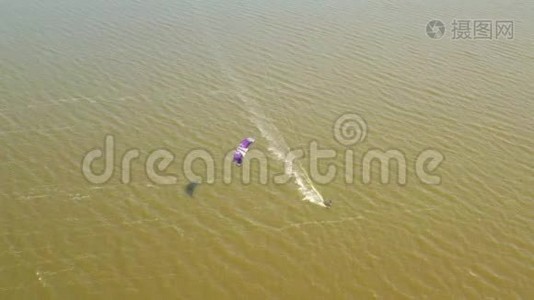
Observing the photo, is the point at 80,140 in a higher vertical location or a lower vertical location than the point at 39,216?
higher

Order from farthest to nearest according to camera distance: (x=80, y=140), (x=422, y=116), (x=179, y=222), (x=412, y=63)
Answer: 1. (x=412, y=63)
2. (x=422, y=116)
3. (x=80, y=140)
4. (x=179, y=222)

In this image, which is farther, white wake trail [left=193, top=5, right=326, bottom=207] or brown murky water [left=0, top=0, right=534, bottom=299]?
white wake trail [left=193, top=5, right=326, bottom=207]

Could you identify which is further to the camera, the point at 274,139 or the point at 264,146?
the point at 274,139

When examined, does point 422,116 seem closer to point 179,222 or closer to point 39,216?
point 179,222

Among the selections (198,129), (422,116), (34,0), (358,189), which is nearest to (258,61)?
(198,129)

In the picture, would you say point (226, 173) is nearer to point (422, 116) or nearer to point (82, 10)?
point (422, 116)

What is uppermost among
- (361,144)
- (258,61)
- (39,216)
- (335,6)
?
(335,6)

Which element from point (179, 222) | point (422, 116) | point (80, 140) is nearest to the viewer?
point (179, 222)

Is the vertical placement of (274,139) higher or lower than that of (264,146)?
higher

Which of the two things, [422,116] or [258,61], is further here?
[258,61]

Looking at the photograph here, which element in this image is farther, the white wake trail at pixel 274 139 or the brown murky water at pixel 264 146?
the white wake trail at pixel 274 139
